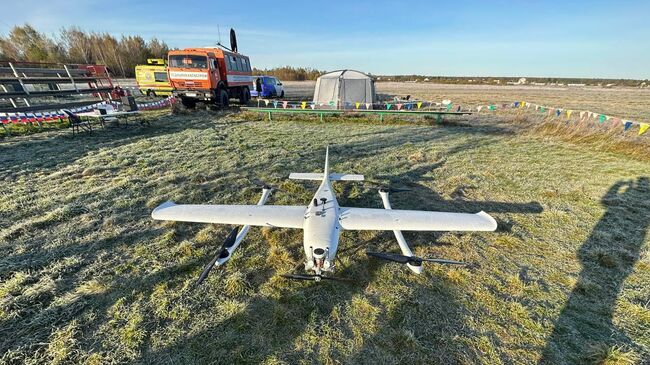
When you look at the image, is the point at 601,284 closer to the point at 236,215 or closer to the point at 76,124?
the point at 236,215

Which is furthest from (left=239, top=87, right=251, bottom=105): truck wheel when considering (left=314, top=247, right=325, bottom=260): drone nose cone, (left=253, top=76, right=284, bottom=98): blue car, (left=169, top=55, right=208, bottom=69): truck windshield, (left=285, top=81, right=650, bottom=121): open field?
(left=314, top=247, right=325, bottom=260): drone nose cone

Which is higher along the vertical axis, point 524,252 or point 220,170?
point 220,170

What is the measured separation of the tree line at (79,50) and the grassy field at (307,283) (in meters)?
51.8

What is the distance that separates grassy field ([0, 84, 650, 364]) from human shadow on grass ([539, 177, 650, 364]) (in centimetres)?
2

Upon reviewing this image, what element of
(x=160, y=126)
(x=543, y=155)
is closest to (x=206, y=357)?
(x=543, y=155)

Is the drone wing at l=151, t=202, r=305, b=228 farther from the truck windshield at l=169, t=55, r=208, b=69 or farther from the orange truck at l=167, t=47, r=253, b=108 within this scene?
the truck windshield at l=169, t=55, r=208, b=69

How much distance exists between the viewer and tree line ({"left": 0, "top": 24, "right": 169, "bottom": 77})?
1698 inches

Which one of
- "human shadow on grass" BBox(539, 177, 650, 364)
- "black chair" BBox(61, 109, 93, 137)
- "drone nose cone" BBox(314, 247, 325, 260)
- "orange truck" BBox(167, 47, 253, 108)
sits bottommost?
"human shadow on grass" BBox(539, 177, 650, 364)

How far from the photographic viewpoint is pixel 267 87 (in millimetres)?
27203

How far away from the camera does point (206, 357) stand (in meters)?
3.09

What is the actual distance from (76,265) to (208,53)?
639 inches

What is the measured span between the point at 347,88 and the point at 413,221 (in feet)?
52.2

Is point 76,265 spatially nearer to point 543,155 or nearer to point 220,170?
point 220,170

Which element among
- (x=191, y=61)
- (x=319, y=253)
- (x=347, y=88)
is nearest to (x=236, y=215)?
(x=319, y=253)
